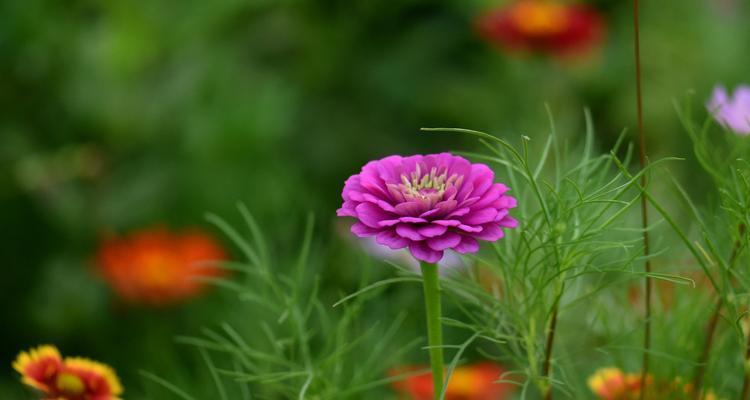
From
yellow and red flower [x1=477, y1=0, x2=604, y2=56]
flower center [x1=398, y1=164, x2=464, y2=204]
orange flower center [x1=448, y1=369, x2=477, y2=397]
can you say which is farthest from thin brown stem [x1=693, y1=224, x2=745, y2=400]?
yellow and red flower [x1=477, y1=0, x2=604, y2=56]

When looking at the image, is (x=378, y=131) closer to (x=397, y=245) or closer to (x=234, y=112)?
(x=234, y=112)

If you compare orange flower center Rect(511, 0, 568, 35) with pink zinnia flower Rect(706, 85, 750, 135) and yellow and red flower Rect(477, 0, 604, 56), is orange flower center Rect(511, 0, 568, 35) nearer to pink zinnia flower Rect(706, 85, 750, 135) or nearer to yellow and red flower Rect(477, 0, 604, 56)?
yellow and red flower Rect(477, 0, 604, 56)

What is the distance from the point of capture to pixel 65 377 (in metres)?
0.38

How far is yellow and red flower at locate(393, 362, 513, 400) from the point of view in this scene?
55 cm

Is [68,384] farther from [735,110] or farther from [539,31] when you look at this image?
[539,31]

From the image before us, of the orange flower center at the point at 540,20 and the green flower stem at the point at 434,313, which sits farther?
the orange flower center at the point at 540,20

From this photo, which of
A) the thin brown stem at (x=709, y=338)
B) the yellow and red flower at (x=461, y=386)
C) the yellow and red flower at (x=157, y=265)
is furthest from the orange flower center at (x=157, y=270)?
the thin brown stem at (x=709, y=338)

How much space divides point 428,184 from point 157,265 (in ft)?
1.86

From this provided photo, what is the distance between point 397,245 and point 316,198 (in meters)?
0.78

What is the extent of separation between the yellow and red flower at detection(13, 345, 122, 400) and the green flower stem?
12 cm

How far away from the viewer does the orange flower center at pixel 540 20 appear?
1084 mm

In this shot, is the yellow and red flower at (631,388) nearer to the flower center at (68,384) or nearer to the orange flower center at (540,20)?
the flower center at (68,384)

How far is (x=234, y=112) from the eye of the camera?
3.43 feet

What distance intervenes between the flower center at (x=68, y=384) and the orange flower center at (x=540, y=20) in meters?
0.78
